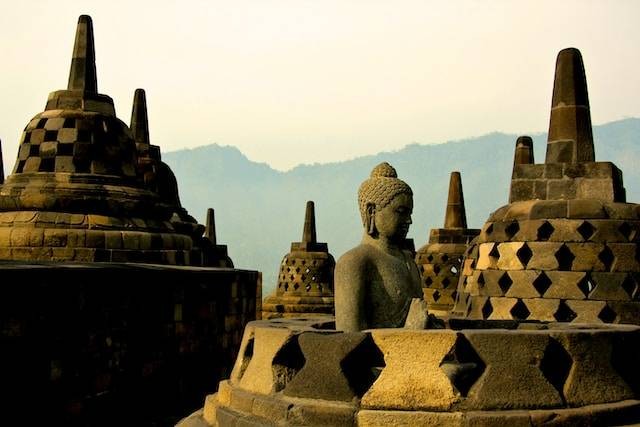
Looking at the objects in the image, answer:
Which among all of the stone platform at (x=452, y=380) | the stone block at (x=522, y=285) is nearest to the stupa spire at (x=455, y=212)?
the stone block at (x=522, y=285)

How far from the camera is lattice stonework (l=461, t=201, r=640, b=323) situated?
22.7 ft

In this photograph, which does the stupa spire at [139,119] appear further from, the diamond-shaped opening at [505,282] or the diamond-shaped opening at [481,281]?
the diamond-shaped opening at [505,282]

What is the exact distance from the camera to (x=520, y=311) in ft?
23.5

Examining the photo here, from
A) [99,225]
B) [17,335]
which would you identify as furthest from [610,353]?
[99,225]

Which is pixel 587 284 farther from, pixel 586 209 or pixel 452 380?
pixel 452 380

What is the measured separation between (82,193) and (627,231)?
6.16 meters

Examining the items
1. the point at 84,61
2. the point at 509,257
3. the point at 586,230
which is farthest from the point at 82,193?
the point at 586,230

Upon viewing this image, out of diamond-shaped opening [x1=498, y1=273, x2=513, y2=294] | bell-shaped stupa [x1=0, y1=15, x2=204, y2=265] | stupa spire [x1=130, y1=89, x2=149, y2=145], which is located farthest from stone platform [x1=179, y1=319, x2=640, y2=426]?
stupa spire [x1=130, y1=89, x2=149, y2=145]

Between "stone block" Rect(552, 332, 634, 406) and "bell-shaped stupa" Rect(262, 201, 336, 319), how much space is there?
1664 cm

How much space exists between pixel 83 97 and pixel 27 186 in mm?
1531

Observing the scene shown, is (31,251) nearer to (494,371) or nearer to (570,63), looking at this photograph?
(570,63)

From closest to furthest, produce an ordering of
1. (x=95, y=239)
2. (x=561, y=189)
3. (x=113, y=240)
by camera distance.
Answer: (x=561, y=189) < (x=95, y=239) < (x=113, y=240)

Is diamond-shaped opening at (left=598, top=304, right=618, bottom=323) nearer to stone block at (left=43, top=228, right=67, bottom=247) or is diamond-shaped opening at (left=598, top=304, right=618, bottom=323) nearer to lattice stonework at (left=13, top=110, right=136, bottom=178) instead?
stone block at (left=43, top=228, right=67, bottom=247)

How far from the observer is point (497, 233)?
7.54 m
